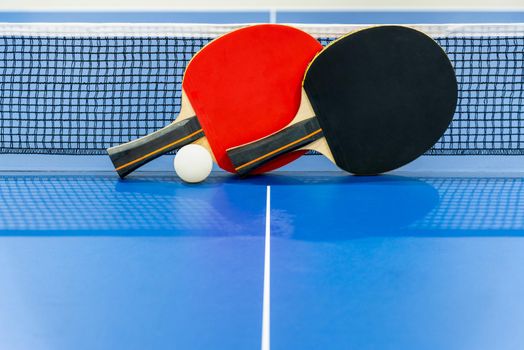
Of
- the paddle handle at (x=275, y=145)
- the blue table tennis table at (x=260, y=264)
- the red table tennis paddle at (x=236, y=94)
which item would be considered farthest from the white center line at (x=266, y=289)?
the red table tennis paddle at (x=236, y=94)

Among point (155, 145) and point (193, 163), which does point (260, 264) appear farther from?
point (155, 145)

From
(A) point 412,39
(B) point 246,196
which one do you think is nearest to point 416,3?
(A) point 412,39

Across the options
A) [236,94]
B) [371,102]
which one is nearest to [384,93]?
[371,102]

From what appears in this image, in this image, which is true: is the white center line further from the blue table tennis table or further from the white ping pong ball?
the white ping pong ball

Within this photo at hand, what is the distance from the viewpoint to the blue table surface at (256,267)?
124 cm

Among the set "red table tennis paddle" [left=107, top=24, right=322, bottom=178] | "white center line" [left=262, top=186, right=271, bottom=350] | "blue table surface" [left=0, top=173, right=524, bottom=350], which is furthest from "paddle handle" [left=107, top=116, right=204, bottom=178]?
"white center line" [left=262, top=186, right=271, bottom=350]

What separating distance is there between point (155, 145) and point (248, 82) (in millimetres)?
493

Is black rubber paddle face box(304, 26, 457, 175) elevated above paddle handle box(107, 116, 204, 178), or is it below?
above

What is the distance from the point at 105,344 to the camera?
118 centimetres

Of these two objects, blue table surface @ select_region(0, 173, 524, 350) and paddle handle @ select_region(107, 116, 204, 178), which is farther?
paddle handle @ select_region(107, 116, 204, 178)

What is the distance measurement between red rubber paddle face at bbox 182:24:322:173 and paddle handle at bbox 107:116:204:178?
0.06 meters

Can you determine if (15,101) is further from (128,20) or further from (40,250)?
(128,20)

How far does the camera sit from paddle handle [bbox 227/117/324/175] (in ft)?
8.78

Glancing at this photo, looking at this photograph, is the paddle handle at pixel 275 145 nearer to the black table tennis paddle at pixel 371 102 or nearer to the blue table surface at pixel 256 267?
the black table tennis paddle at pixel 371 102
